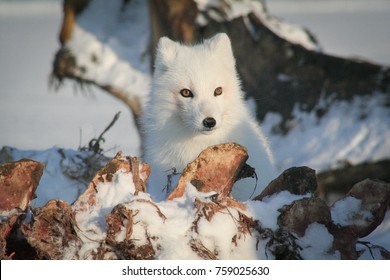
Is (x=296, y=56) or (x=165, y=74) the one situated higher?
(x=165, y=74)

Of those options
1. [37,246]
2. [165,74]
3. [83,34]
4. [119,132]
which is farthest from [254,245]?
[83,34]

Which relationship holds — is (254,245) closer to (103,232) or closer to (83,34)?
(103,232)

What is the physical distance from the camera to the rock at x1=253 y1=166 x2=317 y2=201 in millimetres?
3111

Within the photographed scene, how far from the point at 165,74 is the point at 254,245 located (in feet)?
6.39

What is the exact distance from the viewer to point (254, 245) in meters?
2.98

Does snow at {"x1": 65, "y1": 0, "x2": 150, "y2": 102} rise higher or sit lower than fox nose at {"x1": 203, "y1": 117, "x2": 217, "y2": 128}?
lower

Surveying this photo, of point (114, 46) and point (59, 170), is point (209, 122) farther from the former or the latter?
point (114, 46)

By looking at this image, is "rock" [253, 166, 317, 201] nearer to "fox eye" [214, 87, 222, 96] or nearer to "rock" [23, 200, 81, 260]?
"rock" [23, 200, 81, 260]

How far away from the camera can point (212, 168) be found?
10.0 ft

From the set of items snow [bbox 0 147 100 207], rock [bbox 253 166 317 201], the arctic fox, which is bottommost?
snow [bbox 0 147 100 207]

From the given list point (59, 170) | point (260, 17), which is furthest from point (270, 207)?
point (260, 17)

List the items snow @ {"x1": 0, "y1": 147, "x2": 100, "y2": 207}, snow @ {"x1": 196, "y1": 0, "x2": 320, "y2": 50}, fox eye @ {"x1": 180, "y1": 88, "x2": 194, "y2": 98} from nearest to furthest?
1. fox eye @ {"x1": 180, "y1": 88, "x2": 194, "y2": 98}
2. snow @ {"x1": 0, "y1": 147, "x2": 100, "y2": 207}
3. snow @ {"x1": 196, "y1": 0, "x2": 320, "y2": 50}

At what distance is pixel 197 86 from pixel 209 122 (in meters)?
0.33

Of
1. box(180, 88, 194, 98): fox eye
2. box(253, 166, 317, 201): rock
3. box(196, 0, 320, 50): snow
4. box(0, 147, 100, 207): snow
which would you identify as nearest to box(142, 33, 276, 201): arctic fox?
box(180, 88, 194, 98): fox eye
